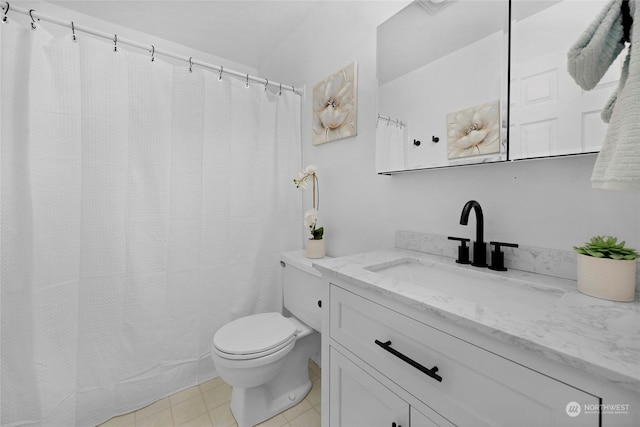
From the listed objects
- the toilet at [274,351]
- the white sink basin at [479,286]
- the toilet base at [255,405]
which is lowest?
the toilet base at [255,405]

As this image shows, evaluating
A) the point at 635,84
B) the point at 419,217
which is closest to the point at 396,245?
the point at 419,217

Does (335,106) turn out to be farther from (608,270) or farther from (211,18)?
(608,270)

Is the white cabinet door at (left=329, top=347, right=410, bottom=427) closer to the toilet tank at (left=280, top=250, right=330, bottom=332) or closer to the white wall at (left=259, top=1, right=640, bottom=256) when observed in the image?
the toilet tank at (left=280, top=250, right=330, bottom=332)

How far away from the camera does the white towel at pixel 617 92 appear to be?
0.46 metres

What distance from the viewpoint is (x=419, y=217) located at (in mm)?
1188

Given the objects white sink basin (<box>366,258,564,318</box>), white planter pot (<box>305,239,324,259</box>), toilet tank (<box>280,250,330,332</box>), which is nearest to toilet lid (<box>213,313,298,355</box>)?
toilet tank (<box>280,250,330,332</box>)

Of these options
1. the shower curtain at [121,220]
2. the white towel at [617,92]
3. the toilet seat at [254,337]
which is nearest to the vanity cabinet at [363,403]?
the toilet seat at [254,337]

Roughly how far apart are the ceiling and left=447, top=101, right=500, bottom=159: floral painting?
4.42ft

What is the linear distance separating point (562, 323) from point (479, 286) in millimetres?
347

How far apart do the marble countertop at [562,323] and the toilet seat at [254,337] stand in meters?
0.69

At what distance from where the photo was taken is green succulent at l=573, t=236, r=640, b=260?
2.05 feet

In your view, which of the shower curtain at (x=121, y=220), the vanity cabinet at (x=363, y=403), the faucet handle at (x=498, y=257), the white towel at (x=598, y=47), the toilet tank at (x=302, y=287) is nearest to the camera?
the white towel at (x=598, y=47)

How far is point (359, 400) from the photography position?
853mm

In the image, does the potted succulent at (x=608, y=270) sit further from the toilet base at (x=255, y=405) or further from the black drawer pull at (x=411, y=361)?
the toilet base at (x=255, y=405)
